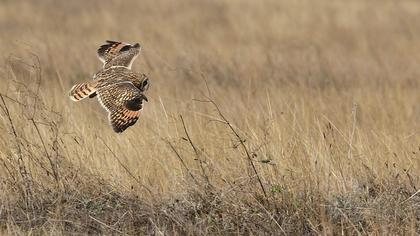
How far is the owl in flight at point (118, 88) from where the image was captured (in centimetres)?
536

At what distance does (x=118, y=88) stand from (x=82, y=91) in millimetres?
297

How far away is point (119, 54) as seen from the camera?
631 cm

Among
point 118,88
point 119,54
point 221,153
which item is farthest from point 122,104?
point 221,153

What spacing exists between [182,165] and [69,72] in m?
4.98

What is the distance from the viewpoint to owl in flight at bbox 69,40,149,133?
536cm

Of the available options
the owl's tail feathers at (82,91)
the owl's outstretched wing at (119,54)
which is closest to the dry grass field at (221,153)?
the owl's tail feathers at (82,91)

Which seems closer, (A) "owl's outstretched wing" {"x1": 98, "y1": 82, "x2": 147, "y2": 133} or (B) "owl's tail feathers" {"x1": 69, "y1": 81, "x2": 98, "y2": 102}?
(A) "owl's outstretched wing" {"x1": 98, "y1": 82, "x2": 147, "y2": 133}

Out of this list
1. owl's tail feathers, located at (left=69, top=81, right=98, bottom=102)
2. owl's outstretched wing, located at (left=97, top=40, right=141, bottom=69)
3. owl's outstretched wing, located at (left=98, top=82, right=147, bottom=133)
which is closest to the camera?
owl's outstretched wing, located at (left=98, top=82, right=147, bottom=133)

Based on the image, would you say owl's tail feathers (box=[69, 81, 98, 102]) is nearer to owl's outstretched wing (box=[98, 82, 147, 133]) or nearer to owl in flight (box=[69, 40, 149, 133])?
owl in flight (box=[69, 40, 149, 133])

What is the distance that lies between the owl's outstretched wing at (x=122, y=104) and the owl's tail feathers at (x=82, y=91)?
0.14 meters

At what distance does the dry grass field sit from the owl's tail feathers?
20 centimetres

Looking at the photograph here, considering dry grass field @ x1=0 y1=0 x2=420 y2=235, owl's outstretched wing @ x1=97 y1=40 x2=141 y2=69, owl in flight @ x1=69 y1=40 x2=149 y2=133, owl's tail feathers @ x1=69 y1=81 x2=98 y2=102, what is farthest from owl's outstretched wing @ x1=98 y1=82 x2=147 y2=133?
owl's outstretched wing @ x1=97 y1=40 x2=141 y2=69

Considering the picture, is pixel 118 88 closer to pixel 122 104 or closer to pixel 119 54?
pixel 122 104

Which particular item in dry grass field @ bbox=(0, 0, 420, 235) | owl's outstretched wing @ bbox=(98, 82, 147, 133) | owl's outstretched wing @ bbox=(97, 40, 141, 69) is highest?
owl's outstretched wing @ bbox=(97, 40, 141, 69)
